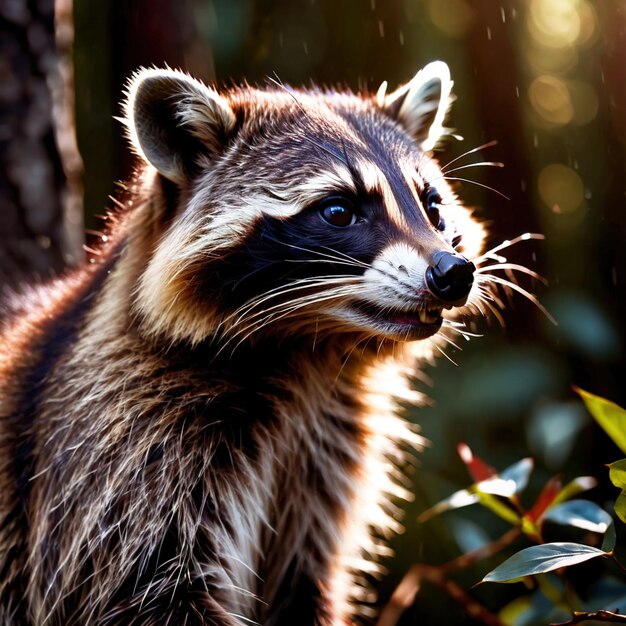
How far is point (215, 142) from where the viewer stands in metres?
2.90

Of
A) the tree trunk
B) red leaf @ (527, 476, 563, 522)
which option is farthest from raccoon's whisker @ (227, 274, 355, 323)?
the tree trunk

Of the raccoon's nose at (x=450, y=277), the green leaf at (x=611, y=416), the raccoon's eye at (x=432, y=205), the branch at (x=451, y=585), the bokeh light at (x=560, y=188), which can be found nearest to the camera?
the green leaf at (x=611, y=416)

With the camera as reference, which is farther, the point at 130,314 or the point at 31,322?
the point at 31,322

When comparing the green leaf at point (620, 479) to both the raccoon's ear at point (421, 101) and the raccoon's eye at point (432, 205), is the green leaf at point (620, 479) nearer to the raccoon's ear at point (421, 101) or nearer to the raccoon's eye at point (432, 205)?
the raccoon's eye at point (432, 205)

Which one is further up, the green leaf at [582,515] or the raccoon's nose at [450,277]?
the raccoon's nose at [450,277]

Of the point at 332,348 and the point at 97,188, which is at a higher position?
the point at 97,188

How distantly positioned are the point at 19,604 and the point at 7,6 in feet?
7.30

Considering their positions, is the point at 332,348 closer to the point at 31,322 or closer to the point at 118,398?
the point at 118,398

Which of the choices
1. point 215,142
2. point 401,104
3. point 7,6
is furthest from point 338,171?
point 7,6

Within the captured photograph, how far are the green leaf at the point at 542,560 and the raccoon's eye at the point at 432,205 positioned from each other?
1.32 m

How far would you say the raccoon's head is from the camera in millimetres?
2590

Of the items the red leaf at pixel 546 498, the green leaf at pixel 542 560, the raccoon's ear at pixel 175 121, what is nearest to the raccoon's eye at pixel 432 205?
the raccoon's ear at pixel 175 121

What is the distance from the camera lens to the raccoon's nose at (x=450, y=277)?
2.43 m

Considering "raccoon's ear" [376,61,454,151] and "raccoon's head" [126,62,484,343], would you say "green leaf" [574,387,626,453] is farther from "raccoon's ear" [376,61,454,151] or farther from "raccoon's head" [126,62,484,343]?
"raccoon's ear" [376,61,454,151]
